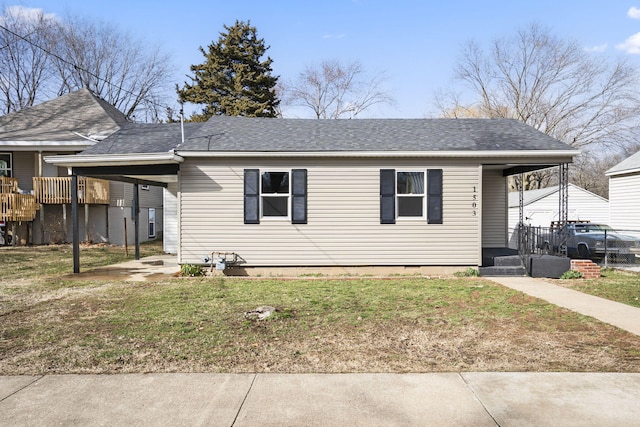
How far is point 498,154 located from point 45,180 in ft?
53.1

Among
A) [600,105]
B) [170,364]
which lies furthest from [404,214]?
[600,105]

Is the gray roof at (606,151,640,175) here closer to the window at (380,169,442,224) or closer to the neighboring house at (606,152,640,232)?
the neighboring house at (606,152,640,232)

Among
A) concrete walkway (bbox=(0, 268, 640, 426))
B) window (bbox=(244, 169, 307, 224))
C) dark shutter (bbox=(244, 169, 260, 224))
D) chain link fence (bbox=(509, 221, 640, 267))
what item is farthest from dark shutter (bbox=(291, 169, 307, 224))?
concrete walkway (bbox=(0, 268, 640, 426))

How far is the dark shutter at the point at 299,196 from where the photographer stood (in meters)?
10.5

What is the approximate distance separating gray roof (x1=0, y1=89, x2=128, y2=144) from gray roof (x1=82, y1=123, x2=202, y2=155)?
5492mm

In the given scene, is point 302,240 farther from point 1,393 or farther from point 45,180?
point 45,180

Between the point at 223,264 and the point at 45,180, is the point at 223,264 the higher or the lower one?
the lower one

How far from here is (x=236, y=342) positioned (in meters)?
5.07

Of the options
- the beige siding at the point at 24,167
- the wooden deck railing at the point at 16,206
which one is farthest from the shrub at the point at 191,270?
the beige siding at the point at 24,167

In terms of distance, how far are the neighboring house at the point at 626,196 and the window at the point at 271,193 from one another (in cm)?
1453

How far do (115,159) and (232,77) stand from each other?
838 inches

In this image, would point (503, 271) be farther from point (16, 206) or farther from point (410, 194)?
point (16, 206)

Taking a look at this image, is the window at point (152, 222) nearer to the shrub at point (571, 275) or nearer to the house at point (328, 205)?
the house at point (328, 205)

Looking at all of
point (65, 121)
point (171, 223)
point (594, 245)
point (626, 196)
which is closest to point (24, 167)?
point (65, 121)
